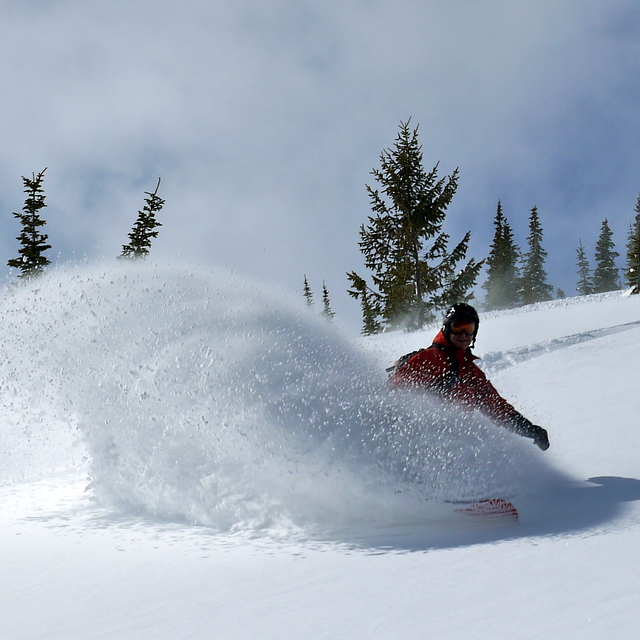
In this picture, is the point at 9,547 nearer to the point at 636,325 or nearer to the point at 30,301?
the point at 30,301

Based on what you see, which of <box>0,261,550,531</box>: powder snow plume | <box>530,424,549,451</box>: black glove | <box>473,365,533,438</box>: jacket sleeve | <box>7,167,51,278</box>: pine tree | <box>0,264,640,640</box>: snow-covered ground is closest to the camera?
<box>0,264,640,640</box>: snow-covered ground

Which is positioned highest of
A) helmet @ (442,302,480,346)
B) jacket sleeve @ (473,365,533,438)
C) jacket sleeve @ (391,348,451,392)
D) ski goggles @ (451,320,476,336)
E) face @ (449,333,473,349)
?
helmet @ (442,302,480,346)

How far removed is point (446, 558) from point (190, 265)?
4.48 metres

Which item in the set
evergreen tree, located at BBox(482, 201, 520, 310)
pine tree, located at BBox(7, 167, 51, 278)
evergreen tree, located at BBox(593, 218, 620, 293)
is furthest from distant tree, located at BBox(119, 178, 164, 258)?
evergreen tree, located at BBox(593, 218, 620, 293)

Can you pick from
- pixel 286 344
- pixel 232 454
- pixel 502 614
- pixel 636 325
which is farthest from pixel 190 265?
pixel 636 325

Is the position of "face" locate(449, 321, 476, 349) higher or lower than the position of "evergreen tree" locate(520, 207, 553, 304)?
lower

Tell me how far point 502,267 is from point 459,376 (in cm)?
4777

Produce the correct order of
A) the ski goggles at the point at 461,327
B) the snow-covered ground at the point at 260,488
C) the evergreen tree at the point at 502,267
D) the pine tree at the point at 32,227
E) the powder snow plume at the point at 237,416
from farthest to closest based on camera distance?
1. the evergreen tree at the point at 502,267
2. the pine tree at the point at 32,227
3. the ski goggles at the point at 461,327
4. the powder snow plume at the point at 237,416
5. the snow-covered ground at the point at 260,488

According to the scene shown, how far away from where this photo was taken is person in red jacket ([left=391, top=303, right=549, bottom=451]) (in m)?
4.34

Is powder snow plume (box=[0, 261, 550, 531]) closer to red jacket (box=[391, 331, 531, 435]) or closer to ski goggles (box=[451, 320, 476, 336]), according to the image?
red jacket (box=[391, 331, 531, 435])

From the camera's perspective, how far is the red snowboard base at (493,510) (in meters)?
3.43

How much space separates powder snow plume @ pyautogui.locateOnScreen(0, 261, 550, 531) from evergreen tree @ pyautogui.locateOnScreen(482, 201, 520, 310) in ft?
153

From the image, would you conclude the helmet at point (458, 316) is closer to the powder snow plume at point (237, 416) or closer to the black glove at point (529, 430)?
the powder snow plume at point (237, 416)

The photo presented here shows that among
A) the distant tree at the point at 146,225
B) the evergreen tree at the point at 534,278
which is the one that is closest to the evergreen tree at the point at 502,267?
the evergreen tree at the point at 534,278
